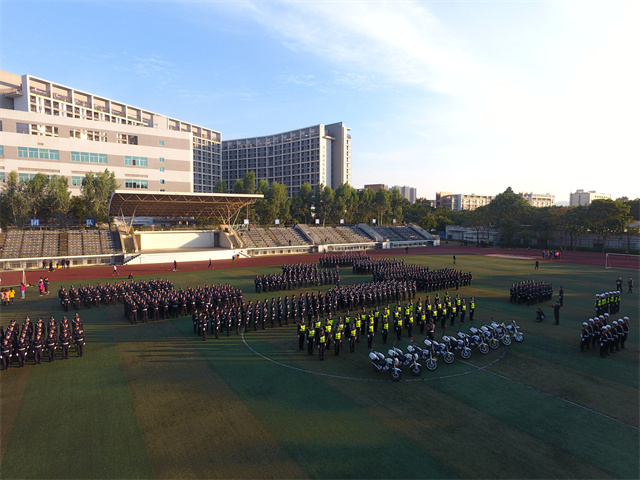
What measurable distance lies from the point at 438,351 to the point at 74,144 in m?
66.2

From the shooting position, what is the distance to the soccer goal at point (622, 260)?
45662 millimetres

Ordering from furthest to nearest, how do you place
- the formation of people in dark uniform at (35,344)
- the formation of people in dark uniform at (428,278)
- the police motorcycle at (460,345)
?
the formation of people in dark uniform at (428,278) < the police motorcycle at (460,345) < the formation of people in dark uniform at (35,344)

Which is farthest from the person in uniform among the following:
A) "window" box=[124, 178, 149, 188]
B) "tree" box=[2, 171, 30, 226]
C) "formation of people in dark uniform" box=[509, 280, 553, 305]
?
"window" box=[124, 178, 149, 188]

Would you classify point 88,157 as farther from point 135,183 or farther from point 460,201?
point 460,201

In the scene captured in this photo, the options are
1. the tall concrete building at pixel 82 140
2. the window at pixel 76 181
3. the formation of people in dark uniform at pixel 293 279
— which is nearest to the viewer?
the formation of people in dark uniform at pixel 293 279

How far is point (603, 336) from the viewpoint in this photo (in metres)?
14.6

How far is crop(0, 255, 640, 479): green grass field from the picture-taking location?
8086 millimetres

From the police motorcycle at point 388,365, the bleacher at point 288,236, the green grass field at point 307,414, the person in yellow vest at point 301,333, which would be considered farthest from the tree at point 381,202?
the police motorcycle at point 388,365

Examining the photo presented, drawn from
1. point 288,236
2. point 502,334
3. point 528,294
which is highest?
point 288,236

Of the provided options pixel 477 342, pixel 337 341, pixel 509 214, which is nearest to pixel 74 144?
pixel 337 341

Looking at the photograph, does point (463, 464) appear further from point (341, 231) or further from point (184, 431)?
point (341, 231)

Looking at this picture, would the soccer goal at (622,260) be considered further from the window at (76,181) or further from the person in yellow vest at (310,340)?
the window at (76,181)

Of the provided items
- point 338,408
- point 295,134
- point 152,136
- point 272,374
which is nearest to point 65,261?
point 152,136

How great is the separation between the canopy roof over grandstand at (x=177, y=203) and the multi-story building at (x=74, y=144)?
39.5ft
